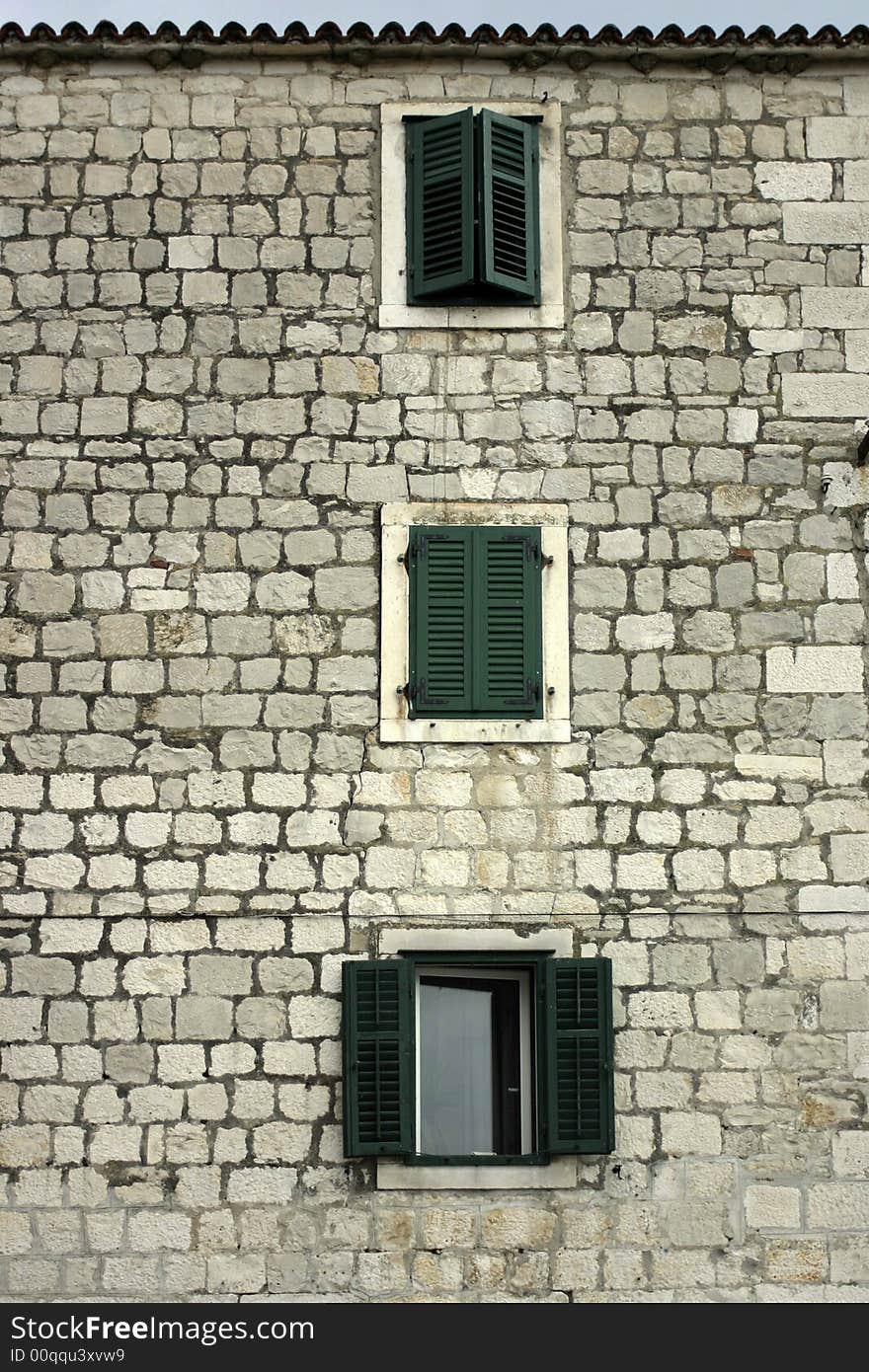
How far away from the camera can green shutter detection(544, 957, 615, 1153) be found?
9.44 meters

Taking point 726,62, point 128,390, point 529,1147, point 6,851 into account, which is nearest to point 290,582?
point 128,390

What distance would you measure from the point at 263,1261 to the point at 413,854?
2121 mm

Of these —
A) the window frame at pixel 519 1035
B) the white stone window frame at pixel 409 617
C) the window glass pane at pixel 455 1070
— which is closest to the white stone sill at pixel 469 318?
the white stone window frame at pixel 409 617

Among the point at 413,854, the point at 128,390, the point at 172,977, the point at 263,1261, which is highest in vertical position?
the point at 128,390

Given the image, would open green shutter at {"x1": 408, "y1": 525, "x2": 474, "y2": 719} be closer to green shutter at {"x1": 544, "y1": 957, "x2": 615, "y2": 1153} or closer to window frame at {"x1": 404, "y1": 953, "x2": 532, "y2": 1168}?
window frame at {"x1": 404, "y1": 953, "x2": 532, "y2": 1168}

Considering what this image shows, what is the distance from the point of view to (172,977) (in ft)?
31.7

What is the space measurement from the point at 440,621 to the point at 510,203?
238 cm

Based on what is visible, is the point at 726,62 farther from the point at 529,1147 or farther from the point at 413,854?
the point at 529,1147

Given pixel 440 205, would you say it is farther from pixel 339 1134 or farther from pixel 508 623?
pixel 339 1134

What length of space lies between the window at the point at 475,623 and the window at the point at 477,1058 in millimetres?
1323

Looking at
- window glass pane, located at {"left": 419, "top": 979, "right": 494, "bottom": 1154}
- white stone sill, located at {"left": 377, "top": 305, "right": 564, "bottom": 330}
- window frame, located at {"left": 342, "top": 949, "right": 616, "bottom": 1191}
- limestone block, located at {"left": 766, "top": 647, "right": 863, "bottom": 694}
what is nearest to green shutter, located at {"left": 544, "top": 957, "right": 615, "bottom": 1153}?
window frame, located at {"left": 342, "top": 949, "right": 616, "bottom": 1191}

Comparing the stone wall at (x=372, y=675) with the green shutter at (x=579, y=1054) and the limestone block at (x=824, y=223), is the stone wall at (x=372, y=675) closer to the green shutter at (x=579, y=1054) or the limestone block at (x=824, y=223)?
the limestone block at (x=824, y=223)

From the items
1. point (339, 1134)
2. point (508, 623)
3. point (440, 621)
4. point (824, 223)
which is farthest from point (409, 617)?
point (824, 223)

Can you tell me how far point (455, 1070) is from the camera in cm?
986
